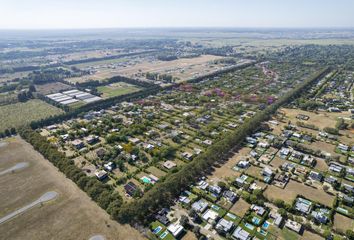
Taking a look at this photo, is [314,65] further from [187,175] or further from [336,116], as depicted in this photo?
[187,175]

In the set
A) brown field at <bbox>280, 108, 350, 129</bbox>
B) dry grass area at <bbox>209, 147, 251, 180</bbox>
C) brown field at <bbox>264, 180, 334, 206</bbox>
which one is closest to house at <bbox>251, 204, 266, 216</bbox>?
brown field at <bbox>264, 180, 334, 206</bbox>

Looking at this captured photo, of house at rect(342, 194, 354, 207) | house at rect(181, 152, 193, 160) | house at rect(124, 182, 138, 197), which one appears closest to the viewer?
house at rect(342, 194, 354, 207)

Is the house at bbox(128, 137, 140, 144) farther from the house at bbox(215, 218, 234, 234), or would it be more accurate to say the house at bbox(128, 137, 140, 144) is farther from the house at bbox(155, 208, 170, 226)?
the house at bbox(215, 218, 234, 234)

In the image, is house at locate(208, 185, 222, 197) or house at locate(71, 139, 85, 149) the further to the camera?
house at locate(71, 139, 85, 149)

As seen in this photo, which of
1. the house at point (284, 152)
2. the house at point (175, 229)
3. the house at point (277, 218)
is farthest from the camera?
the house at point (284, 152)

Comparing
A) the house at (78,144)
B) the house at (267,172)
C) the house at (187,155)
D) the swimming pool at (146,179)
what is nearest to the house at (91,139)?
the house at (78,144)

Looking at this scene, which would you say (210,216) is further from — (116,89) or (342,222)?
(116,89)

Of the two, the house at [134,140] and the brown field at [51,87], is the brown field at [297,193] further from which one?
the brown field at [51,87]
